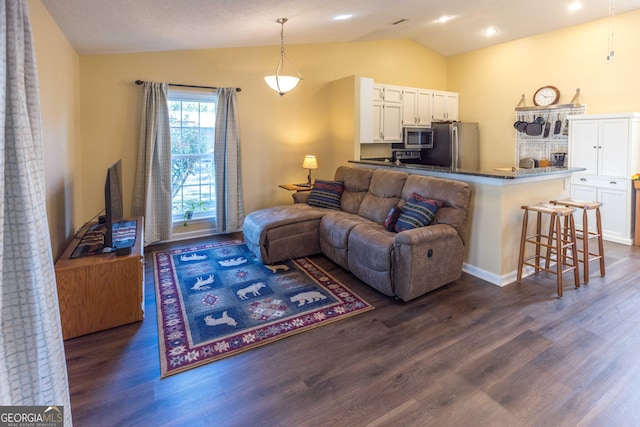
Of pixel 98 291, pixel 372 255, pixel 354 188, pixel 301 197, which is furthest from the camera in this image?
pixel 301 197

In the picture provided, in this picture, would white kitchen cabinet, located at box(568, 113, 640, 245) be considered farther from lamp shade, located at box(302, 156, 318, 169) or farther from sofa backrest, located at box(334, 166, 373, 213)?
lamp shade, located at box(302, 156, 318, 169)

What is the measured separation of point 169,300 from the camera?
310 centimetres

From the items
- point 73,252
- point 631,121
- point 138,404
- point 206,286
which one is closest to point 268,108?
point 206,286

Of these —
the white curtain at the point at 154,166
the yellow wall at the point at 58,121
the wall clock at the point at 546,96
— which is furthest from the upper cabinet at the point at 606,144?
the yellow wall at the point at 58,121

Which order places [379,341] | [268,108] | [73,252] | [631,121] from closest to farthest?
[379,341], [73,252], [631,121], [268,108]

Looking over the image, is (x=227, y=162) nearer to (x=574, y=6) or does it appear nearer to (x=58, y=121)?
(x=58, y=121)

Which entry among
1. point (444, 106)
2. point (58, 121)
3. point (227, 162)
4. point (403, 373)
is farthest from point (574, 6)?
point (58, 121)

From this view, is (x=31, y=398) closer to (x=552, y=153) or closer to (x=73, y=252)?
(x=73, y=252)

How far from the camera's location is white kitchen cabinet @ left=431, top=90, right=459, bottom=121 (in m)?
6.41

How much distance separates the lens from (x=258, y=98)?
5277mm

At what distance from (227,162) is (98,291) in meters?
2.76

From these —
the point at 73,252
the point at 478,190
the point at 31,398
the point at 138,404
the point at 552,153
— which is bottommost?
the point at 138,404

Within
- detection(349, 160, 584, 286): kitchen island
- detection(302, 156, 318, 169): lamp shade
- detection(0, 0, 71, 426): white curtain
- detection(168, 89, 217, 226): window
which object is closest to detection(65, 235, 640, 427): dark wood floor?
detection(349, 160, 584, 286): kitchen island

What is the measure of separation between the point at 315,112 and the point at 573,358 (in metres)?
4.66
